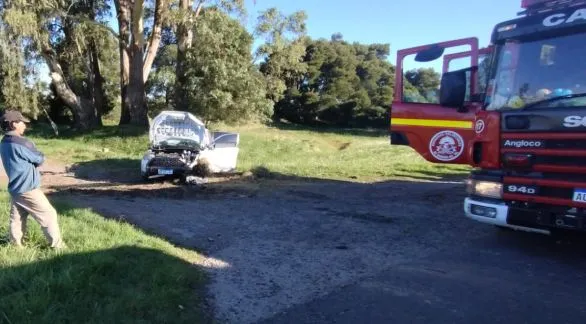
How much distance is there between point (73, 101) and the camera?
2819cm

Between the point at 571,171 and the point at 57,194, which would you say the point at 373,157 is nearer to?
the point at 57,194

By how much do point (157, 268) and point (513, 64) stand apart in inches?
188

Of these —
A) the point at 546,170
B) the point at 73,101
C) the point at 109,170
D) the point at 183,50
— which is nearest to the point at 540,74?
the point at 546,170

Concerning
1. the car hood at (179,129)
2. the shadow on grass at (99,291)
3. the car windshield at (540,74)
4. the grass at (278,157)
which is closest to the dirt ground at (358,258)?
the shadow on grass at (99,291)

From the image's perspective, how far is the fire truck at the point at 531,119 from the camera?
5793mm

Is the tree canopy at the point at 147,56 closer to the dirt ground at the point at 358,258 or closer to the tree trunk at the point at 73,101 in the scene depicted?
the tree trunk at the point at 73,101

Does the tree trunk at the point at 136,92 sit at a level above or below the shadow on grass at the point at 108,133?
above

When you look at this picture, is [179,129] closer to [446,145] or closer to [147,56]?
[446,145]

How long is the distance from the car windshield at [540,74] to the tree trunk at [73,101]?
23.7m

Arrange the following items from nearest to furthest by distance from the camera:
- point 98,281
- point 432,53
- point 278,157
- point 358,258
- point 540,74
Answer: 1. point 98,281
2. point 540,74
3. point 358,258
4. point 432,53
5. point 278,157

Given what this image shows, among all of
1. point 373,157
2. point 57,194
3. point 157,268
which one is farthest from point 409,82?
point 373,157

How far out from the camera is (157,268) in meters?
5.68

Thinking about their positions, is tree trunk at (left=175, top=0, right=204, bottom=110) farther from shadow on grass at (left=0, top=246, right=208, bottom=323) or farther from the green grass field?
shadow on grass at (left=0, top=246, right=208, bottom=323)

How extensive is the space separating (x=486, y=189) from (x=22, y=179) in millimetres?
5226
